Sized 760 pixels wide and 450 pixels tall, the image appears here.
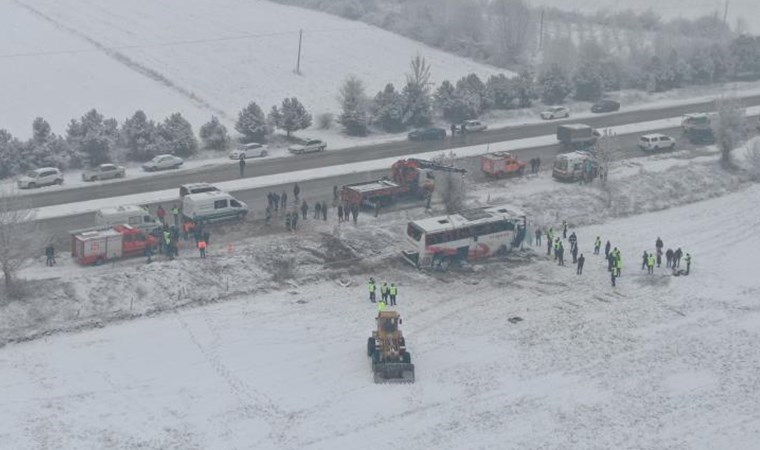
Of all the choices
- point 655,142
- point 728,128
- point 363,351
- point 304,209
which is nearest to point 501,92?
point 655,142

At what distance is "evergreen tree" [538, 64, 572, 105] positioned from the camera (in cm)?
8156

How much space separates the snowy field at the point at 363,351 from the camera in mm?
30859

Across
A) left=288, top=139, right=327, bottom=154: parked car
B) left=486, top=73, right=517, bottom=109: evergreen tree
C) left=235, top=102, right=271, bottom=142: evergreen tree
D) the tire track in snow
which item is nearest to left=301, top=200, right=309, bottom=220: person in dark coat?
left=288, top=139, right=327, bottom=154: parked car

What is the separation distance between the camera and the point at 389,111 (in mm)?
71500

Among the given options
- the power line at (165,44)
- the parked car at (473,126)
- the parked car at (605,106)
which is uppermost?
the power line at (165,44)

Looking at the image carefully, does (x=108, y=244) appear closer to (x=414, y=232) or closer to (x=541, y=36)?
(x=414, y=232)

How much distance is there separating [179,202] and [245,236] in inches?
235

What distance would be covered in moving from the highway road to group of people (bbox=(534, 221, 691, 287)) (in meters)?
15.1

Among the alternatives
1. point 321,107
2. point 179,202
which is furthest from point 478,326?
point 321,107

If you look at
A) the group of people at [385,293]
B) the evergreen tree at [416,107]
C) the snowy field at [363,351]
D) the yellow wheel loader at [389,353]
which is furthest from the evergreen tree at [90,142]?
the yellow wheel loader at [389,353]

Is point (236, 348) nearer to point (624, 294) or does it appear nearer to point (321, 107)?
point (624, 294)

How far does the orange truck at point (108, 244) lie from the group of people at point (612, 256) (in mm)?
19608

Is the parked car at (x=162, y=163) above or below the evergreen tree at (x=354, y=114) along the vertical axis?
below

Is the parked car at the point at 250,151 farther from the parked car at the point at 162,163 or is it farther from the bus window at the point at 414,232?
the bus window at the point at 414,232
